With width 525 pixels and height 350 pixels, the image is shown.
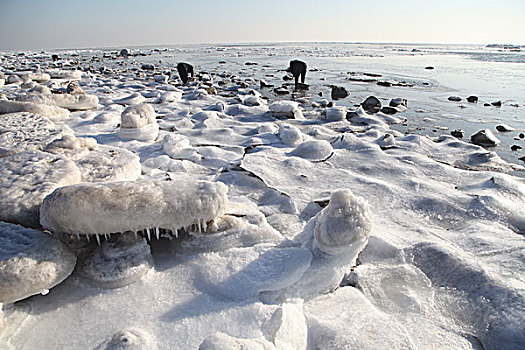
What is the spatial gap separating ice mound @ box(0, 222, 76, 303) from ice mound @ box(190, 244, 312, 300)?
59 centimetres

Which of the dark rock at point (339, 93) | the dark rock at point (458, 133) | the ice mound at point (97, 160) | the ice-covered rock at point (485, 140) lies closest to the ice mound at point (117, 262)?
the ice mound at point (97, 160)

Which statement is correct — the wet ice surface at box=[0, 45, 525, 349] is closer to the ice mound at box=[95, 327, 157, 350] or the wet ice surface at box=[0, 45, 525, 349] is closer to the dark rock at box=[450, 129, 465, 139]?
the ice mound at box=[95, 327, 157, 350]

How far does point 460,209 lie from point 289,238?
145 centimetres

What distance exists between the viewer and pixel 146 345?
111 centimetres

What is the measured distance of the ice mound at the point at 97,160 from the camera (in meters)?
2.21

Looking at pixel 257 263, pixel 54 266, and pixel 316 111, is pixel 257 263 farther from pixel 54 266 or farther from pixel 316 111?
pixel 316 111

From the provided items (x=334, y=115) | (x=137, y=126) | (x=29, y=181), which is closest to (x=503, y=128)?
(x=334, y=115)

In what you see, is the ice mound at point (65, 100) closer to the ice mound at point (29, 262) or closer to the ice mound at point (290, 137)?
Result: the ice mound at point (290, 137)

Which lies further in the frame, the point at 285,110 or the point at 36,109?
the point at 285,110

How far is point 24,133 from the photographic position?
3.06m

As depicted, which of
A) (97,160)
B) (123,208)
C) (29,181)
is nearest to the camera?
(123,208)

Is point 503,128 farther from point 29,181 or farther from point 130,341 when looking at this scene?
point 29,181

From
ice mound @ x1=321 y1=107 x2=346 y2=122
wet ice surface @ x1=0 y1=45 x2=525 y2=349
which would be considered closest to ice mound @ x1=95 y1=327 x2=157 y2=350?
wet ice surface @ x1=0 y1=45 x2=525 y2=349

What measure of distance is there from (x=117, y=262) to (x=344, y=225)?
110 cm
